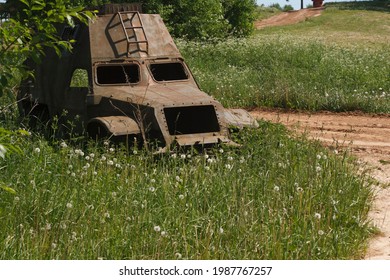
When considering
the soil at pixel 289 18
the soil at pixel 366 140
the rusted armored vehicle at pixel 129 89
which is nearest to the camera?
the soil at pixel 366 140

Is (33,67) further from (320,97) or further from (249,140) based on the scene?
(320,97)

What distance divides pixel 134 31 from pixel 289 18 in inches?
1946

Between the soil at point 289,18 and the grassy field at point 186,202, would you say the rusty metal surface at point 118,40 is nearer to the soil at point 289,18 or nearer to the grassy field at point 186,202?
the grassy field at point 186,202

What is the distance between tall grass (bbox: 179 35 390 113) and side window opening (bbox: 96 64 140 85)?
6.19 meters

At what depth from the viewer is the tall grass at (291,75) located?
61.5 ft

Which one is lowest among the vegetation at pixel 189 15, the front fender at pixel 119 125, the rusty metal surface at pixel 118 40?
the vegetation at pixel 189 15

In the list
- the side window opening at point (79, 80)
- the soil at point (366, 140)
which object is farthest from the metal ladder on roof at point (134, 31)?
the side window opening at point (79, 80)

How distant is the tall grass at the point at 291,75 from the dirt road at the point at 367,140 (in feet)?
2.15

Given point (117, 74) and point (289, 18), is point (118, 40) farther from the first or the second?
point (289, 18)

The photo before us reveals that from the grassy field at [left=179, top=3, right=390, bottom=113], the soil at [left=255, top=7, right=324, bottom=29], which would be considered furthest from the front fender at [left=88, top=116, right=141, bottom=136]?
the soil at [left=255, top=7, right=324, bottom=29]

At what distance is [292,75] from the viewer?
21453mm

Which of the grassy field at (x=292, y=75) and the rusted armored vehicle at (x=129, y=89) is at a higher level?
the rusted armored vehicle at (x=129, y=89)

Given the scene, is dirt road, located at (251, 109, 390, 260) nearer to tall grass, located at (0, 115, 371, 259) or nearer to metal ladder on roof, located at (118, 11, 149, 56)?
tall grass, located at (0, 115, 371, 259)

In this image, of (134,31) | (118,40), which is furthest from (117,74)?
(134,31)
